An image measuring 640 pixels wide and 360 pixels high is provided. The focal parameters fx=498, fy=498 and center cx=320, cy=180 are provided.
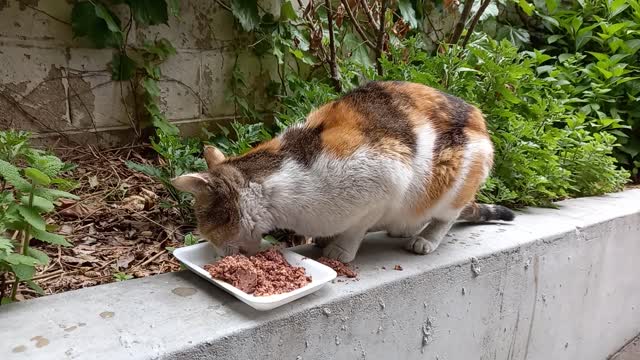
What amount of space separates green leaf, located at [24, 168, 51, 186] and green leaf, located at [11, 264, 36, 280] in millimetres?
244

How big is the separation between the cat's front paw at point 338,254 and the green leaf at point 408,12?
2.22 m

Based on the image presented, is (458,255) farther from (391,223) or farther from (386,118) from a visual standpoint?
(386,118)

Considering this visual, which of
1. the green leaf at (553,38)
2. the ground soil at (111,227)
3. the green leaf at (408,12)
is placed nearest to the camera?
the ground soil at (111,227)

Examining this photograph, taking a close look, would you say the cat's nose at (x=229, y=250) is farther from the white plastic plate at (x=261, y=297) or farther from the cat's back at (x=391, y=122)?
the cat's back at (x=391, y=122)

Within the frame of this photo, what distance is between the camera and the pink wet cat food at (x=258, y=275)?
154 cm

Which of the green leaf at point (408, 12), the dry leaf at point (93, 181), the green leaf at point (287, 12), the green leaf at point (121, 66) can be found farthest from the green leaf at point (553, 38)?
the dry leaf at point (93, 181)

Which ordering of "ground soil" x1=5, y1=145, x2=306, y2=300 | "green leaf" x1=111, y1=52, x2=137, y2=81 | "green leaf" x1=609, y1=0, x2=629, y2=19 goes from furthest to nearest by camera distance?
"green leaf" x1=609, y1=0, x2=629, y2=19 → "green leaf" x1=111, y1=52, x2=137, y2=81 → "ground soil" x1=5, y1=145, x2=306, y2=300

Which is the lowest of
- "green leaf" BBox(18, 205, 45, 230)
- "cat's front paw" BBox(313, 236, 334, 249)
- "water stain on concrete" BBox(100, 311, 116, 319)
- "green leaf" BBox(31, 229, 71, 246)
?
"water stain on concrete" BBox(100, 311, 116, 319)

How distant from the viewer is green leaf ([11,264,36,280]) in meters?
1.39

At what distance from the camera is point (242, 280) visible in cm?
156

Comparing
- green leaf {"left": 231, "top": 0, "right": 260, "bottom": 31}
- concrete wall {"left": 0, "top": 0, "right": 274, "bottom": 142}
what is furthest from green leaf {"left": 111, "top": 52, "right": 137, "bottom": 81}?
green leaf {"left": 231, "top": 0, "right": 260, "bottom": 31}

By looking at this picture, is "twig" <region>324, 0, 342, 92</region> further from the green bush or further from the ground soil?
the green bush

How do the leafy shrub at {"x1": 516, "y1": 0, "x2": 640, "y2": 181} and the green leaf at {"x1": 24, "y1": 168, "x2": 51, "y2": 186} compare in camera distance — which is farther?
the leafy shrub at {"x1": 516, "y1": 0, "x2": 640, "y2": 181}

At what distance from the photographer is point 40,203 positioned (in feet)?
4.82
